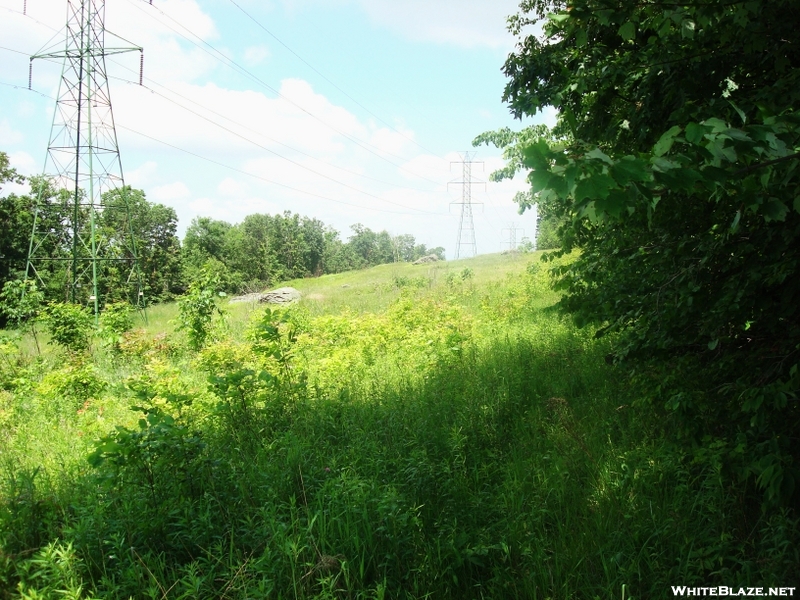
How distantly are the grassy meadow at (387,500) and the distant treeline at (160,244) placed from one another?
22.5 feet

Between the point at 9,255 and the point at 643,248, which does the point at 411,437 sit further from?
the point at 9,255

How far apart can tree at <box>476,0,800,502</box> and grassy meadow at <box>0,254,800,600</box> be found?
48cm

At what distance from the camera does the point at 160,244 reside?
6103 cm

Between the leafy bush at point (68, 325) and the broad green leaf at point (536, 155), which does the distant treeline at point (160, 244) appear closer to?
the leafy bush at point (68, 325)

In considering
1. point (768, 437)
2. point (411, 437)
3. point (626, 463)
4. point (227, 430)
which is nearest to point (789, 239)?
point (768, 437)

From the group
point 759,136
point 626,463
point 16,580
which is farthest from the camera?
point 626,463

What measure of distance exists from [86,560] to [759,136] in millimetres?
3623

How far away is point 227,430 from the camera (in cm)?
456

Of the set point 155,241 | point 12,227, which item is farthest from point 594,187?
point 155,241

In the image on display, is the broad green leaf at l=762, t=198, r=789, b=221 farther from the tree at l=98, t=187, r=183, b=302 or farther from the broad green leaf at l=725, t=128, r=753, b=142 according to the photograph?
the tree at l=98, t=187, r=183, b=302

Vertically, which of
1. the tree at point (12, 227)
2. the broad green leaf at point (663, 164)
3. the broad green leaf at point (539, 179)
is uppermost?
the tree at point (12, 227)

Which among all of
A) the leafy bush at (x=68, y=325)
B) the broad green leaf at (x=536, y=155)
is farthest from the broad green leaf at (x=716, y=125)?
the leafy bush at (x=68, y=325)

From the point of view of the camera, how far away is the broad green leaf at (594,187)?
1415 mm

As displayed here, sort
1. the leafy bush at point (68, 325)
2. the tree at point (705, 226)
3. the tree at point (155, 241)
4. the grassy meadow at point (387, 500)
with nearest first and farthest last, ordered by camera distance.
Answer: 1. the tree at point (705, 226)
2. the grassy meadow at point (387, 500)
3. the leafy bush at point (68, 325)
4. the tree at point (155, 241)
